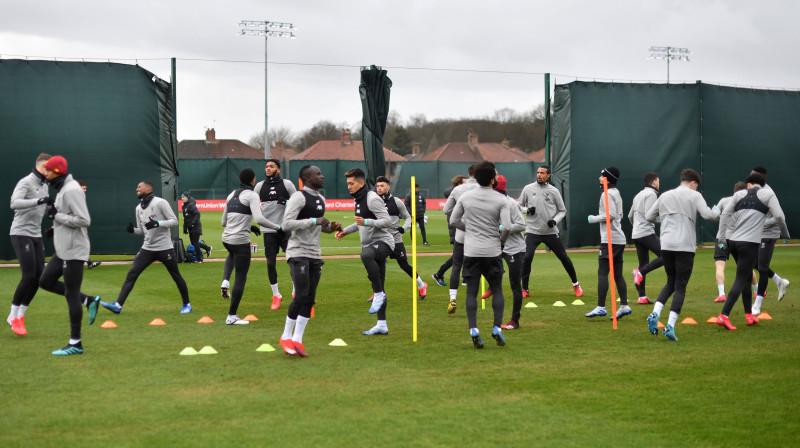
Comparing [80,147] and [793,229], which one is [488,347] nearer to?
[80,147]

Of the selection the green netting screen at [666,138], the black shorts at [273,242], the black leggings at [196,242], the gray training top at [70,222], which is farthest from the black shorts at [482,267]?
the green netting screen at [666,138]

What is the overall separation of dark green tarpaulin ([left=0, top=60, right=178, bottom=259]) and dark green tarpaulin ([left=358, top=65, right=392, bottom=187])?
16.6ft

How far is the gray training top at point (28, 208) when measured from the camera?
31.6ft

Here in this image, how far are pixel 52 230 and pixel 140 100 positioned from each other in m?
12.1

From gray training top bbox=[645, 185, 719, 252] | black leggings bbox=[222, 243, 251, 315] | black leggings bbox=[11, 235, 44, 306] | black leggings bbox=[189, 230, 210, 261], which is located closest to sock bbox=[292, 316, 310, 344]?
black leggings bbox=[222, 243, 251, 315]

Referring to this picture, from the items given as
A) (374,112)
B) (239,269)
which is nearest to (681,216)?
(239,269)

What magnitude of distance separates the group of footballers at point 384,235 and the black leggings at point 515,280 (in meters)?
0.02

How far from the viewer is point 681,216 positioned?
9453 millimetres

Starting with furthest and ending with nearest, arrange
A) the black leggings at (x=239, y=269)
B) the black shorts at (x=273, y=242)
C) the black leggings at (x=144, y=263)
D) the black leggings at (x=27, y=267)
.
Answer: the black shorts at (x=273, y=242) → the black leggings at (x=144, y=263) → the black leggings at (x=239, y=269) → the black leggings at (x=27, y=267)

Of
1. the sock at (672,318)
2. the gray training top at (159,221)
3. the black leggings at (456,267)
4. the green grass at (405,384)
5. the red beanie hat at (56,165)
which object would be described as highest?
the red beanie hat at (56,165)

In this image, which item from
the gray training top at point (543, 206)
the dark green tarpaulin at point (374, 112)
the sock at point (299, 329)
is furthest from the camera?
the dark green tarpaulin at point (374, 112)

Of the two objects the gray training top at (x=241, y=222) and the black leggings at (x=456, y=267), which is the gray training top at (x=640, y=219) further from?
the gray training top at (x=241, y=222)

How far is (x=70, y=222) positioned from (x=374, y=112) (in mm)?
Answer: 14165

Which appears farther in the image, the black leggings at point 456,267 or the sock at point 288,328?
the black leggings at point 456,267
